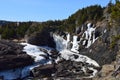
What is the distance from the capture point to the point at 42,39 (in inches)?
4700

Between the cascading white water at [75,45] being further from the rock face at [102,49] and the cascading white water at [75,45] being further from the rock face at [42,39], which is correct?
the rock face at [42,39]

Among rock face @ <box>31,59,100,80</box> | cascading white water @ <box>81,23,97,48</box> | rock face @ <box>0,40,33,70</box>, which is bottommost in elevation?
rock face @ <box>31,59,100,80</box>

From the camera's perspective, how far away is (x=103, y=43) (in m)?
103

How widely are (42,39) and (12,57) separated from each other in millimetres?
22072

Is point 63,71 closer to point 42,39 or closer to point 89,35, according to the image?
point 89,35

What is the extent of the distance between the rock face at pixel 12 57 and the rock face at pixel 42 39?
1112 cm

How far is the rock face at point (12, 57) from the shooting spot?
9625 centimetres

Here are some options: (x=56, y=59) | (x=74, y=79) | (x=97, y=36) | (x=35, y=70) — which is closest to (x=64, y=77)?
(x=74, y=79)

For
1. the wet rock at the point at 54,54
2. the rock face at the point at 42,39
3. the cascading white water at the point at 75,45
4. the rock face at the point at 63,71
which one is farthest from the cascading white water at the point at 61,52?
the rock face at the point at 63,71

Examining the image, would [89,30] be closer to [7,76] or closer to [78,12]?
[78,12]

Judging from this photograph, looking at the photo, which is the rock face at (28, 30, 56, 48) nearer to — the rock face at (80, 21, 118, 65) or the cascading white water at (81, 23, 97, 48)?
the cascading white water at (81, 23, 97, 48)

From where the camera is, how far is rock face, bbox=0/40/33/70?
3789 inches

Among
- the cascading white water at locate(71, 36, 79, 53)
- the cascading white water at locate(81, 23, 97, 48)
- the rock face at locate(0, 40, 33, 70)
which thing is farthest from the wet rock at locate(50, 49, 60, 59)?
the cascading white water at locate(81, 23, 97, 48)

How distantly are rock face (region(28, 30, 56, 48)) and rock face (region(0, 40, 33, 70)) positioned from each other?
11.1m
